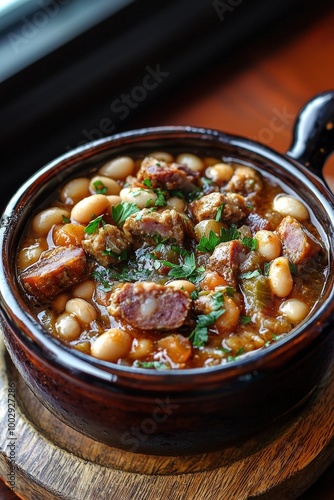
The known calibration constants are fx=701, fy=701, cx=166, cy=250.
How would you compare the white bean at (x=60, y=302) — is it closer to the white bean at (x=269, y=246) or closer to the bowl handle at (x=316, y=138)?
the white bean at (x=269, y=246)

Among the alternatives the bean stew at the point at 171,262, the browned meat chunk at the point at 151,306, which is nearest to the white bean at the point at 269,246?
the bean stew at the point at 171,262

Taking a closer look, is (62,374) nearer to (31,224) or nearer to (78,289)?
(78,289)

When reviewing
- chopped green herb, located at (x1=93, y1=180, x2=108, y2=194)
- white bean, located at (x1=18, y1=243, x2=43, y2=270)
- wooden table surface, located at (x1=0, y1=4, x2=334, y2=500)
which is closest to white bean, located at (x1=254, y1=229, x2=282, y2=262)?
chopped green herb, located at (x1=93, y1=180, x2=108, y2=194)

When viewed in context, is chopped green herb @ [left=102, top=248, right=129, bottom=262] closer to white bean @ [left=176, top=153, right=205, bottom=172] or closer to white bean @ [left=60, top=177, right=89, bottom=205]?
white bean @ [left=60, top=177, right=89, bottom=205]

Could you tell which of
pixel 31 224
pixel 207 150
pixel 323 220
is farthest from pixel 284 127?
pixel 31 224

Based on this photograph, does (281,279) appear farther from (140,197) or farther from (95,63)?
(95,63)

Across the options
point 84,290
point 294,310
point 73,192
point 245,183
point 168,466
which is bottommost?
point 168,466

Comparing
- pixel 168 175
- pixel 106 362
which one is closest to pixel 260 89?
pixel 168 175
